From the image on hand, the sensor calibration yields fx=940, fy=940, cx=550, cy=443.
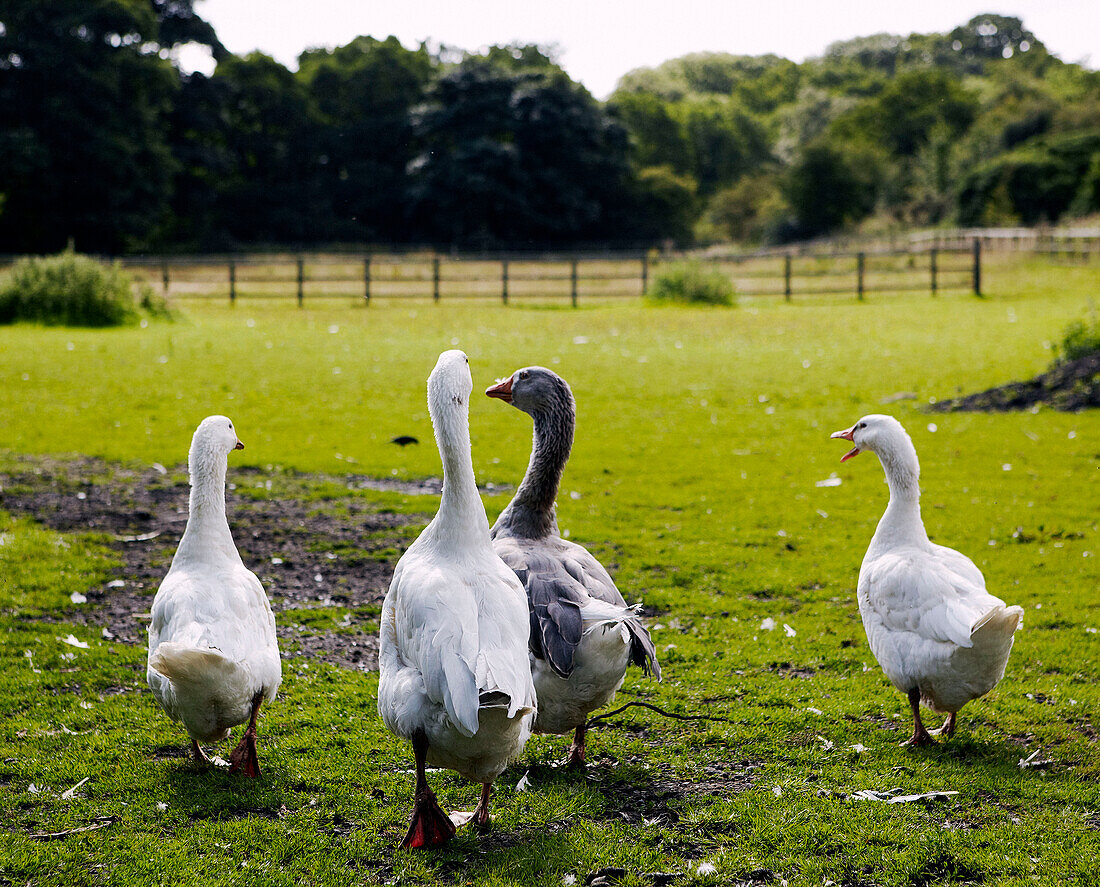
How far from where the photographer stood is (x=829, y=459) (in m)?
10.4

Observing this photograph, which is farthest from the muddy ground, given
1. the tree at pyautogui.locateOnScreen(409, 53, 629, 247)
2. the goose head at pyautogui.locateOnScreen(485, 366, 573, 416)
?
the tree at pyautogui.locateOnScreen(409, 53, 629, 247)

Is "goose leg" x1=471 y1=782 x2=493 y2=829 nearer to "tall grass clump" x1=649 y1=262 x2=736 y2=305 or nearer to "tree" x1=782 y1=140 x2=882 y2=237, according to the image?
"tall grass clump" x1=649 y1=262 x2=736 y2=305

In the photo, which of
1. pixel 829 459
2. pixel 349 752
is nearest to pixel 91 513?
pixel 349 752

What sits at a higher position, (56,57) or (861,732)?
(56,57)

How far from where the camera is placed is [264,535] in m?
7.86

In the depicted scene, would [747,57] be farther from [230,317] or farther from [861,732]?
[861,732]

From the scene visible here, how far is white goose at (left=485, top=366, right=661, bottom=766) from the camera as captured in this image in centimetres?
409

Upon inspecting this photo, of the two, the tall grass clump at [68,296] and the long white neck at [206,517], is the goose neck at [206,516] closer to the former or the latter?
the long white neck at [206,517]

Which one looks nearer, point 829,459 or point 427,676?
point 427,676

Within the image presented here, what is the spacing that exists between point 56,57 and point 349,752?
5391 centimetres

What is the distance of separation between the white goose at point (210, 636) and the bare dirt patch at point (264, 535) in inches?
48.5

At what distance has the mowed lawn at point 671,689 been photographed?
368 centimetres

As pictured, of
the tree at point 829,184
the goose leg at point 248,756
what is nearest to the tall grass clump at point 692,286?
the goose leg at point 248,756

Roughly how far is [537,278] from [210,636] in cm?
2782
